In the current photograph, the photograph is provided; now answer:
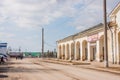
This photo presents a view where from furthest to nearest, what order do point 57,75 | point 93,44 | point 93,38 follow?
point 93,44 < point 93,38 < point 57,75

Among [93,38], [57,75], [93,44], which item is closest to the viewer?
[57,75]

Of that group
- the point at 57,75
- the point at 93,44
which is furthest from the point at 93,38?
the point at 57,75

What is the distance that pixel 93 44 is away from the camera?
214 ft

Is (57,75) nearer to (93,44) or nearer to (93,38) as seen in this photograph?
(93,38)

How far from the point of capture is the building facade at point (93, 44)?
170 ft

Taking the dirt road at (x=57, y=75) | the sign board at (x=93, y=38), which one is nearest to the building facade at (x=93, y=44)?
the sign board at (x=93, y=38)

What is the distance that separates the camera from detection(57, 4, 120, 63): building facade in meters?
51.9

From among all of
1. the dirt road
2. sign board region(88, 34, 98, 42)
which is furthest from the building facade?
the dirt road

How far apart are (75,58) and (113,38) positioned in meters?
29.8

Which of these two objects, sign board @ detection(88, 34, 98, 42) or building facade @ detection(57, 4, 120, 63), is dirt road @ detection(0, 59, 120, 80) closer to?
building facade @ detection(57, 4, 120, 63)

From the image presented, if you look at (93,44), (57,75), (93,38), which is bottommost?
(57,75)

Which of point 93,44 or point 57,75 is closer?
point 57,75

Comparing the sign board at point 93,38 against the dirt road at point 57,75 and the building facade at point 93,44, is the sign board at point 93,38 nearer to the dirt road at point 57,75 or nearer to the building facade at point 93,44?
the building facade at point 93,44

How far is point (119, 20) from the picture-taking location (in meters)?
51.2
